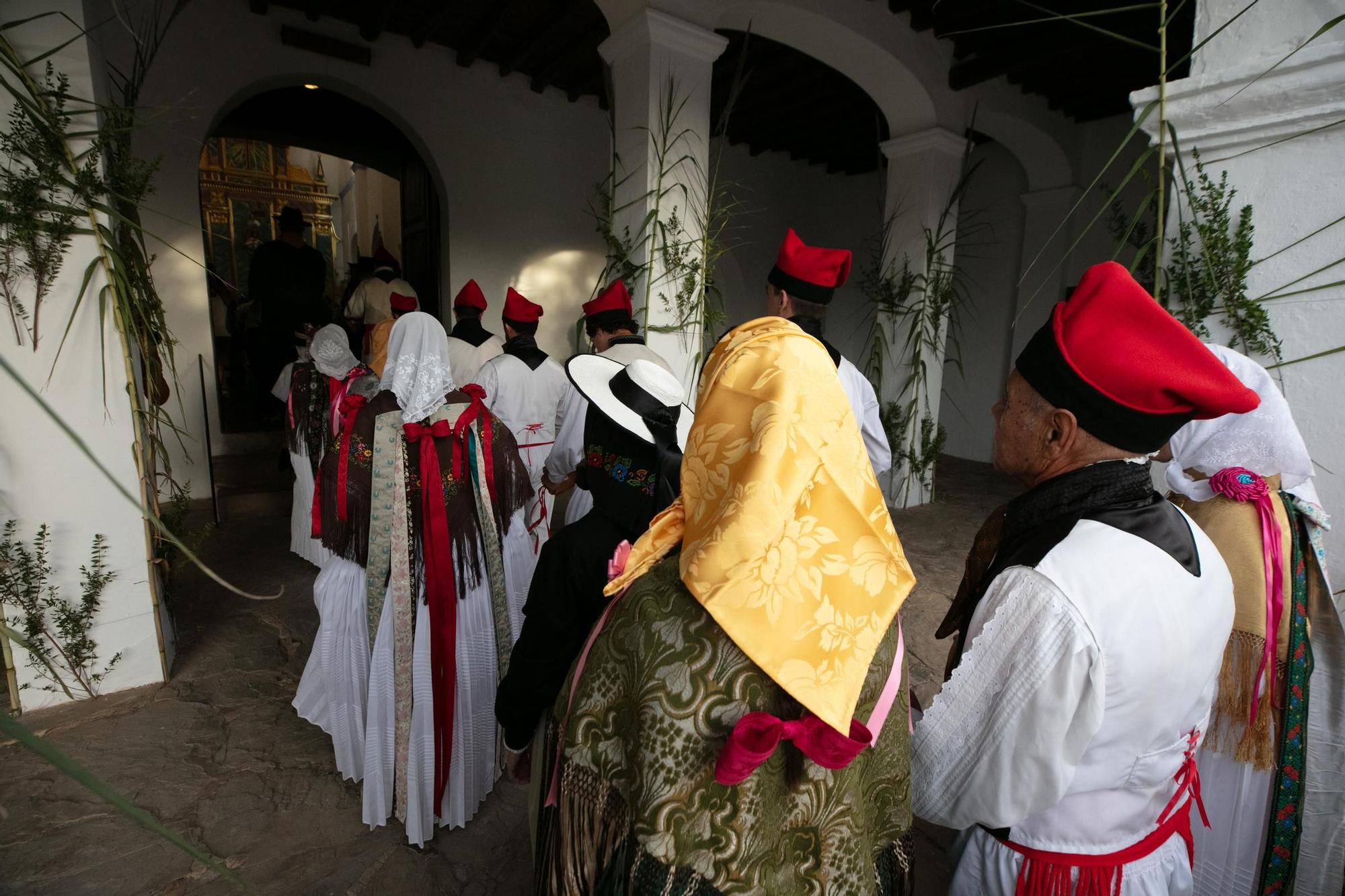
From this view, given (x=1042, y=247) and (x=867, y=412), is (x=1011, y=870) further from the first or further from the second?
(x=1042, y=247)

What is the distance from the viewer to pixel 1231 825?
1593 millimetres

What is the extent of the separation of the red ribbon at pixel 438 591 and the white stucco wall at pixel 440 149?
3.72 meters

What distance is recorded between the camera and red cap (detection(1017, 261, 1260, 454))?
0.99 meters

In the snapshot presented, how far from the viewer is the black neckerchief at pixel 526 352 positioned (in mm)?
4051

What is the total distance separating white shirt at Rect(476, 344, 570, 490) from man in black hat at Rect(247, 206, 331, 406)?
3.24 metres

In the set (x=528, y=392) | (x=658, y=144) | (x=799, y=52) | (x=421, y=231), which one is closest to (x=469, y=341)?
(x=528, y=392)

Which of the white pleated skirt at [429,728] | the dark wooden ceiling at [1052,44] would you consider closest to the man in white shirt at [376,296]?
the white pleated skirt at [429,728]

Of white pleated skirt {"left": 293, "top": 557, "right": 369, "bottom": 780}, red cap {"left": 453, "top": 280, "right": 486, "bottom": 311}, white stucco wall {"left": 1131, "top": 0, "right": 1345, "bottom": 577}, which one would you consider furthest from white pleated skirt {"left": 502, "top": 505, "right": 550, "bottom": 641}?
red cap {"left": 453, "top": 280, "right": 486, "bottom": 311}

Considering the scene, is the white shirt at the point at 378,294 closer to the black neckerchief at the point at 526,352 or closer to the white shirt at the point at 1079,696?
the black neckerchief at the point at 526,352

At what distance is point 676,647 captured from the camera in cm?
91

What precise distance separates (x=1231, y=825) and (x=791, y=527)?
1.60m

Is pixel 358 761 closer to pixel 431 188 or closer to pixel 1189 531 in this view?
pixel 1189 531

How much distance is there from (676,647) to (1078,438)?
0.77 meters

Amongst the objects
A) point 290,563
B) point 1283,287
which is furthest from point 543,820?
point 290,563
